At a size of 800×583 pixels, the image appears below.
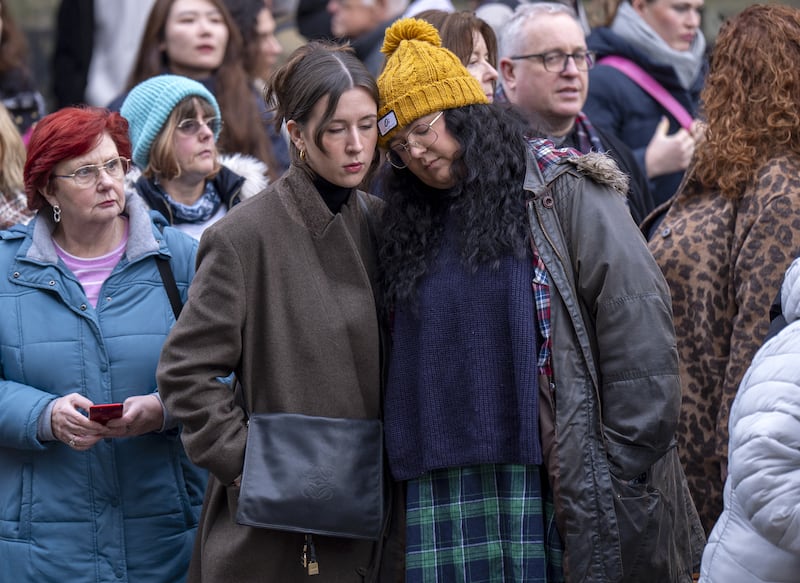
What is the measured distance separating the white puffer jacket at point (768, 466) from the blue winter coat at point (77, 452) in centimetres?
175

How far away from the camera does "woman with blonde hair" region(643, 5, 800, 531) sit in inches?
157

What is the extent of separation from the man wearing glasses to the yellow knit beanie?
3.76 feet

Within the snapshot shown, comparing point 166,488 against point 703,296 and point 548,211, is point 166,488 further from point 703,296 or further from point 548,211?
Result: point 703,296

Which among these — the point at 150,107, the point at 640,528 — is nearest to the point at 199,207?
the point at 150,107

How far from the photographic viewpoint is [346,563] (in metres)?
3.60

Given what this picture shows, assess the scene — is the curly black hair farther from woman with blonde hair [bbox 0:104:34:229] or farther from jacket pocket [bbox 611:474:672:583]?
woman with blonde hair [bbox 0:104:34:229]

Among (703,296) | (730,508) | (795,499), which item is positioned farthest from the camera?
(703,296)

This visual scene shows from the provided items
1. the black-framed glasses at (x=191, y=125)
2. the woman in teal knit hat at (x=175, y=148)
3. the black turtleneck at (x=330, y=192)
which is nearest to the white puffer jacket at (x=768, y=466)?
the black turtleneck at (x=330, y=192)

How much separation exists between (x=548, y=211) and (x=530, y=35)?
5.24 ft

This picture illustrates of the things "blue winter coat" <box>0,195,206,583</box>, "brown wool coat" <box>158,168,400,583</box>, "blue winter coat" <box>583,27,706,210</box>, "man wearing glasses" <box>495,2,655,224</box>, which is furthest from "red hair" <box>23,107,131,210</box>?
"blue winter coat" <box>583,27,706,210</box>

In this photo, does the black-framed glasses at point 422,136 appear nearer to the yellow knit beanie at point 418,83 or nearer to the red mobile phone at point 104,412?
the yellow knit beanie at point 418,83

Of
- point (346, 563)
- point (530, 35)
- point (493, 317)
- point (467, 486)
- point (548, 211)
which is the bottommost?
point (346, 563)

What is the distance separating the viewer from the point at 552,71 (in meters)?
4.78

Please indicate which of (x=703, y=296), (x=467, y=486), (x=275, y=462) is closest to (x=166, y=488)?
(x=275, y=462)
